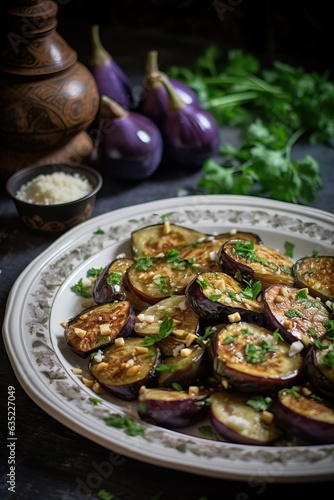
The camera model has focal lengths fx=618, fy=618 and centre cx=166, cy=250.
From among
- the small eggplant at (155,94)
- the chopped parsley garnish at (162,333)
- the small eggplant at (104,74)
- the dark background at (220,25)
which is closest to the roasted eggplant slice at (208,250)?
the chopped parsley garnish at (162,333)

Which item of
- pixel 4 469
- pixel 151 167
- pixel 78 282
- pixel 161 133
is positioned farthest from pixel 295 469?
pixel 161 133

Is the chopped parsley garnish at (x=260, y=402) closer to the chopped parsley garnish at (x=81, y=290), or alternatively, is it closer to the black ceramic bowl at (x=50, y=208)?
the chopped parsley garnish at (x=81, y=290)

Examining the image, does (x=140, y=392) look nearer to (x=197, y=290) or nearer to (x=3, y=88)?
(x=197, y=290)

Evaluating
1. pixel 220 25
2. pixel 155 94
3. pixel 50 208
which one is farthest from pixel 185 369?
pixel 220 25

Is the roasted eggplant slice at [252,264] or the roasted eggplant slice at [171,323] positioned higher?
the roasted eggplant slice at [252,264]

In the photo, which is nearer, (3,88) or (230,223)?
(230,223)

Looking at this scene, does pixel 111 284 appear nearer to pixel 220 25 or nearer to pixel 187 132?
pixel 187 132

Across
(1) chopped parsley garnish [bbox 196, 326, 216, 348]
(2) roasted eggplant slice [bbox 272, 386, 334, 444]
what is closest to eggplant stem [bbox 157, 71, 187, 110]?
(1) chopped parsley garnish [bbox 196, 326, 216, 348]
